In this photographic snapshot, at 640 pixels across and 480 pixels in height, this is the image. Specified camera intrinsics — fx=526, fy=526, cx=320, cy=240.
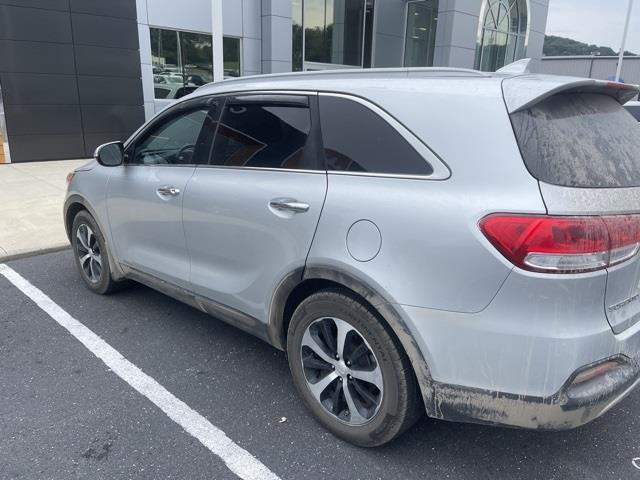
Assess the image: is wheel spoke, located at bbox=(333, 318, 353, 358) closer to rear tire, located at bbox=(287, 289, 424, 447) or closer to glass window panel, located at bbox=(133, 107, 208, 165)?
rear tire, located at bbox=(287, 289, 424, 447)

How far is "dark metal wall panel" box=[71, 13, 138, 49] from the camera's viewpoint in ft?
37.1

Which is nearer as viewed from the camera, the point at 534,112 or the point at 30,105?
the point at 534,112

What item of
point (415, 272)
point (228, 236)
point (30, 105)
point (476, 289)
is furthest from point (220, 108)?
point (30, 105)

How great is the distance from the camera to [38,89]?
437 inches

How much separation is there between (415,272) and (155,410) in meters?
1.72

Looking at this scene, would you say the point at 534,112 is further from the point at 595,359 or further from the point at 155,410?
the point at 155,410

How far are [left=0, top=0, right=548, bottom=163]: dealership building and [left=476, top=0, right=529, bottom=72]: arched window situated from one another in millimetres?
598

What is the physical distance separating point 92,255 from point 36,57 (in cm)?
847

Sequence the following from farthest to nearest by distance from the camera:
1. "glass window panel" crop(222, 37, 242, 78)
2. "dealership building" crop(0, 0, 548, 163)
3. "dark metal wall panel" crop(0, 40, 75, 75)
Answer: "glass window panel" crop(222, 37, 242, 78) < "dealership building" crop(0, 0, 548, 163) < "dark metal wall panel" crop(0, 40, 75, 75)

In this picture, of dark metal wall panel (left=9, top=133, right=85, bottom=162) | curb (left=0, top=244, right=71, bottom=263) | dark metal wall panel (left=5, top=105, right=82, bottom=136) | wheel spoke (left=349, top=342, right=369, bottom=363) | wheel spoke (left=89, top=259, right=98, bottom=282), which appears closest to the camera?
wheel spoke (left=349, top=342, right=369, bottom=363)

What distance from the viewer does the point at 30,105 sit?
11.1 m

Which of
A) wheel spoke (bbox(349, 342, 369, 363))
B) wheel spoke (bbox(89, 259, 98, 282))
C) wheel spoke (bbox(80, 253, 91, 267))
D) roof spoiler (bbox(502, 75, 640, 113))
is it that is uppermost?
roof spoiler (bbox(502, 75, 640, 113))

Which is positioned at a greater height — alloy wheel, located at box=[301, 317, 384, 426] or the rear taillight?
the rear taillight

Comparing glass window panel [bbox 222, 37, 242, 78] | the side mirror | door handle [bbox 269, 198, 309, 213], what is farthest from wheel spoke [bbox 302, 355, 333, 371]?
glass window panel [bbox 222, 37, 242, 78]
